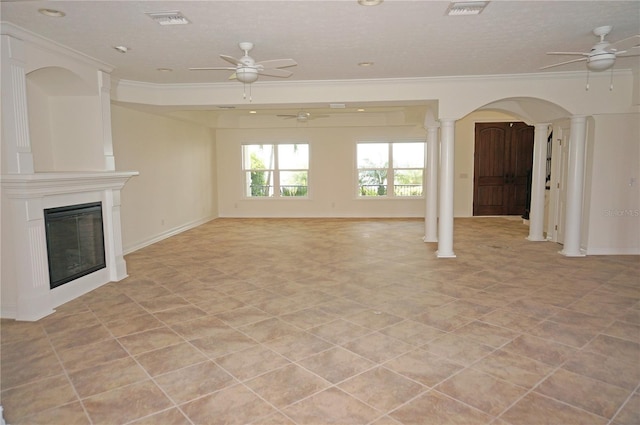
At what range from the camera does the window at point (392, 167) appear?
36.0 feet

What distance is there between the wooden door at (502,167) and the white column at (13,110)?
9.94 metres

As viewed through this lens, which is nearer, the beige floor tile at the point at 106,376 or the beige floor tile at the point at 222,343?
the beige floor tile at the point at 106,376

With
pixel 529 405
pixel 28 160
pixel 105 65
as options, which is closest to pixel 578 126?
pixel 529 405

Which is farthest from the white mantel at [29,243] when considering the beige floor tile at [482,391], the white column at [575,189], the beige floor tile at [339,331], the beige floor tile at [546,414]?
the white column at [575,189]

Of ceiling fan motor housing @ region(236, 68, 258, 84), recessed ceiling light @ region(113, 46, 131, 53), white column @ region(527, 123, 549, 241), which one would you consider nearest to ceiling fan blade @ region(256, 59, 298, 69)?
ceiling fan motor housing @ region(236, 68, 258, 84)

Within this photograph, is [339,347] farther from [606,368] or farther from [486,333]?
[606,368]

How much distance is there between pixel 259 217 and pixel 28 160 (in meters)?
7.58

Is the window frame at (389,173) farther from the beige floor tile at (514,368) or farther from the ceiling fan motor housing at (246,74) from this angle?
the beige floor tile at (514,368)

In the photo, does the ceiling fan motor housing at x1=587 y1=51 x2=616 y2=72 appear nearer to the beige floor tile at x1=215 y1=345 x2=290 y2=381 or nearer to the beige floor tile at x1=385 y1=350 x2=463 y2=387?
the beige floor tile at x1=385 y1=350 x2=463 y2=387

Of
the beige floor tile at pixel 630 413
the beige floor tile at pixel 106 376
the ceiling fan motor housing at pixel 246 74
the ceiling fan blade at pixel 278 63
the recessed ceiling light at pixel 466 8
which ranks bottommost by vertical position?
the beige floor tile at pixel 630 413

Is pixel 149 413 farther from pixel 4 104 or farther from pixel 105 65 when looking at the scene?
pixel 105 65

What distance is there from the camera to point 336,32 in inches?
153

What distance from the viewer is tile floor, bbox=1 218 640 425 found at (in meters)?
2.36

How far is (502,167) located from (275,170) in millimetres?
6200
